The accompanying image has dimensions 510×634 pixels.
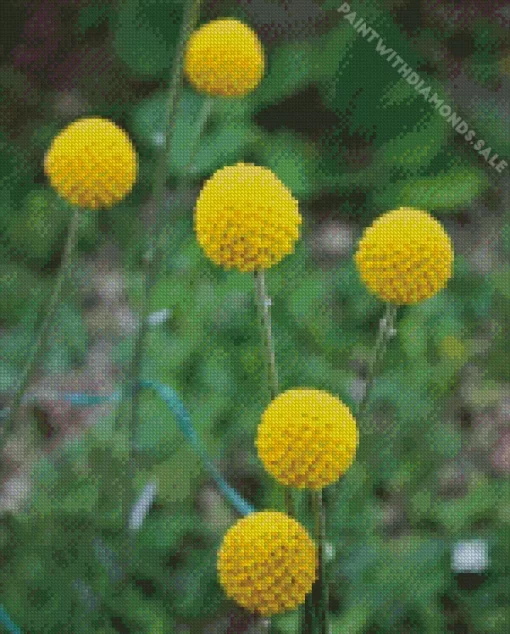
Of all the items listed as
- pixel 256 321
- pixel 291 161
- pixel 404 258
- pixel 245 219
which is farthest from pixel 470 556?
pixel 291 161


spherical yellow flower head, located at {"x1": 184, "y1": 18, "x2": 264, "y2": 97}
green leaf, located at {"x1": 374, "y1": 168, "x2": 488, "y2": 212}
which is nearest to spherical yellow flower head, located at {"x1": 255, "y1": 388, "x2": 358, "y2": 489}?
spherical yellow flower head, located at {"x1": 184, "y1": 18, "x2": 264, "y2": 97}

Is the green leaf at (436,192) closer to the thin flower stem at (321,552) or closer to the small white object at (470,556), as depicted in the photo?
the small white object at (470,556)

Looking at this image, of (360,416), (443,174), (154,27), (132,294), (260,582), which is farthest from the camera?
(154,27)

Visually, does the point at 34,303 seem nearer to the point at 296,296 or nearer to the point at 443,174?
the point at 296,296

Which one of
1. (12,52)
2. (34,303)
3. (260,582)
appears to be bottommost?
(34,303)

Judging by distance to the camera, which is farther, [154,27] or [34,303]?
[154,27]

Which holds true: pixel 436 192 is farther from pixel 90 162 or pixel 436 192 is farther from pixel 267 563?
pixel 267 563

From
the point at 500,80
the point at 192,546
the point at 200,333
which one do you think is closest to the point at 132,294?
the point at 200,333
